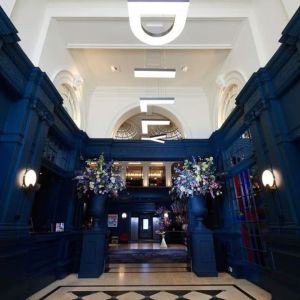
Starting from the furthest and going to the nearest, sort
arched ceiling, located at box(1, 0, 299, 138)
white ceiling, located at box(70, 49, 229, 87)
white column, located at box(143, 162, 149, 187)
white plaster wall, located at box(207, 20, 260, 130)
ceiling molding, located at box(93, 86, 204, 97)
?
white column, located at box(143, 162, 149, 187)
ceiling molding, located at box(93, 86, 204, 97)
white ceiling, located at box(70, 49, 229, 87)
white plaster wall, located at box(207, 20, 260, 130)
arched ceiling, located at box(1, 0, 299, 138)

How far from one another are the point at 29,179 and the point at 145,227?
13.7 metres

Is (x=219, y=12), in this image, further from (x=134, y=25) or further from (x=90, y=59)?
(x=90, y=59)

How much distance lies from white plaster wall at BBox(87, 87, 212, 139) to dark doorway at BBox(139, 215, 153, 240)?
10.9 meters

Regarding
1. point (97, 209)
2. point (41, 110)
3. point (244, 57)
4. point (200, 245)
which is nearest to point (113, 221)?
A: point (97, 209)

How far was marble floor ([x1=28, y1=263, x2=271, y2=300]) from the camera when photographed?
3299 millimetres

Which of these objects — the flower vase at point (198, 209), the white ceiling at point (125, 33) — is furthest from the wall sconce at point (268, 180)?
the white ceiling at point (125, 33)

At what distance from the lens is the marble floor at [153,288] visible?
10.8 feet

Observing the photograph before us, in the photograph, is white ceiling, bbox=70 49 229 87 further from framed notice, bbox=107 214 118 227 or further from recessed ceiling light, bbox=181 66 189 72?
framed notice, bbox=107 214 118 227

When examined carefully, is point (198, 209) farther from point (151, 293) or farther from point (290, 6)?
point (290, 6)

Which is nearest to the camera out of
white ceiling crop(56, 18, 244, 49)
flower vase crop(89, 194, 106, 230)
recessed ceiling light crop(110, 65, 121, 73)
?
white ceiling crop(56, 18, 244, 49)

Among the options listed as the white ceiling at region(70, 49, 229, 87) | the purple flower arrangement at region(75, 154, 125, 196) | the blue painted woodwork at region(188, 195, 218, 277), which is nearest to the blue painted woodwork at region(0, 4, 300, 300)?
the blue painted woodwork at region(188, 195, 218, 277)

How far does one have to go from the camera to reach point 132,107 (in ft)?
21.5

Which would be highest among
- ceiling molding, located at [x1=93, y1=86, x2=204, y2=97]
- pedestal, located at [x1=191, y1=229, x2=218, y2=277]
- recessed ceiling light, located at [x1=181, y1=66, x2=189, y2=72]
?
recessed ceiling light, located at [x1=181, y1=66, x2=189, y2=72]

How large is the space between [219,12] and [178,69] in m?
1.98
